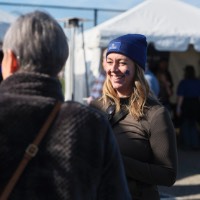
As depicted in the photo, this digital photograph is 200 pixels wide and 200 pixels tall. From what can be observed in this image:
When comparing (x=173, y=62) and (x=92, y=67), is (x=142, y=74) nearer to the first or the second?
(x=92, y=67)

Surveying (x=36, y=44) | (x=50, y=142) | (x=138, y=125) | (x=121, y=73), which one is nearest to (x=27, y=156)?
(x=50, y=142)

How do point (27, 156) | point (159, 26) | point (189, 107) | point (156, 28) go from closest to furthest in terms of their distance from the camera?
point (27, 156), point (156, 28), point (159, 26), point (189, 107)

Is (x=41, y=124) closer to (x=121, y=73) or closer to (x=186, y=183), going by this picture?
(x=121, y=73)

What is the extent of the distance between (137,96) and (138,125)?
0.57 feet

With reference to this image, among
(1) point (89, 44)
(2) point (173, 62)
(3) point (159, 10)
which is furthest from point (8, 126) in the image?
(2) point (173, 62)

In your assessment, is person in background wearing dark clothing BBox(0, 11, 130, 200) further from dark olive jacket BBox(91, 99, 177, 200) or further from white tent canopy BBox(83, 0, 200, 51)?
white tent canopy BBox(83, 0, 200, 51)

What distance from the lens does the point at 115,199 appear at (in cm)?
173

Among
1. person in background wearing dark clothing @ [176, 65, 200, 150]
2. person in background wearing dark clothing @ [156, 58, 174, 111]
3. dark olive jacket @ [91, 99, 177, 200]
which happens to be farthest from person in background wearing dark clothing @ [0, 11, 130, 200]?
person in background wearing dark clothing @ [176, 65, 200, 150]

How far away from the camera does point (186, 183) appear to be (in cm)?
670

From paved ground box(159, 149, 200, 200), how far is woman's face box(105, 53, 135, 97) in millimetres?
3580

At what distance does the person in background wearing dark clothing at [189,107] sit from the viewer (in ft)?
30.5

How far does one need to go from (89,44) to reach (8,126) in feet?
23.7

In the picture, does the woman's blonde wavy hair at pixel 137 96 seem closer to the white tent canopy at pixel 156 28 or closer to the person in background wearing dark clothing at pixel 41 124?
the person in background wearing dark clothing at pixel 41 124

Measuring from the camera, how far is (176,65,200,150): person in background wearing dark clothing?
9297 millimetres
